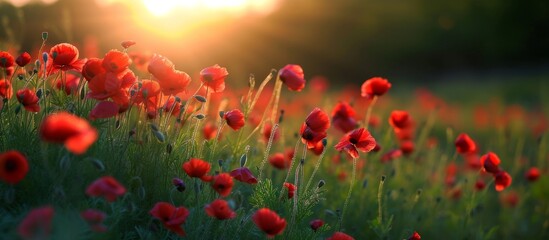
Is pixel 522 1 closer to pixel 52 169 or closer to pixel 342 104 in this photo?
pixel 342 104

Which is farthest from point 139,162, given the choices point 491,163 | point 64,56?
point 491,163

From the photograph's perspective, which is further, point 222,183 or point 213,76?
point 213,76

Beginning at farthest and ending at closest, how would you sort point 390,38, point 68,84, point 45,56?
point 390,38 → point 68,84 → point 45,56

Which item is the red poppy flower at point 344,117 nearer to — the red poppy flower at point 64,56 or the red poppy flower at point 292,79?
the red poppy flower at point 292,79

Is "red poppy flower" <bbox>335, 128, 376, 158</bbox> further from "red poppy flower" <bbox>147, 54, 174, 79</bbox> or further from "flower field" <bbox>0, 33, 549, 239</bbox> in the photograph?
"red poppy flower" <bbox>147, 54, 174, 79</bbox>

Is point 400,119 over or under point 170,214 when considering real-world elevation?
under

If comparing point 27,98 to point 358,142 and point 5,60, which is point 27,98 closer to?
point 5,60

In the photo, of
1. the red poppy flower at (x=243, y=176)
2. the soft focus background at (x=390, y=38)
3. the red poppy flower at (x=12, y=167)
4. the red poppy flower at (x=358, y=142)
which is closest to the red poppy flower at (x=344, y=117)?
the red poppy flower at (x=358, y=142)
